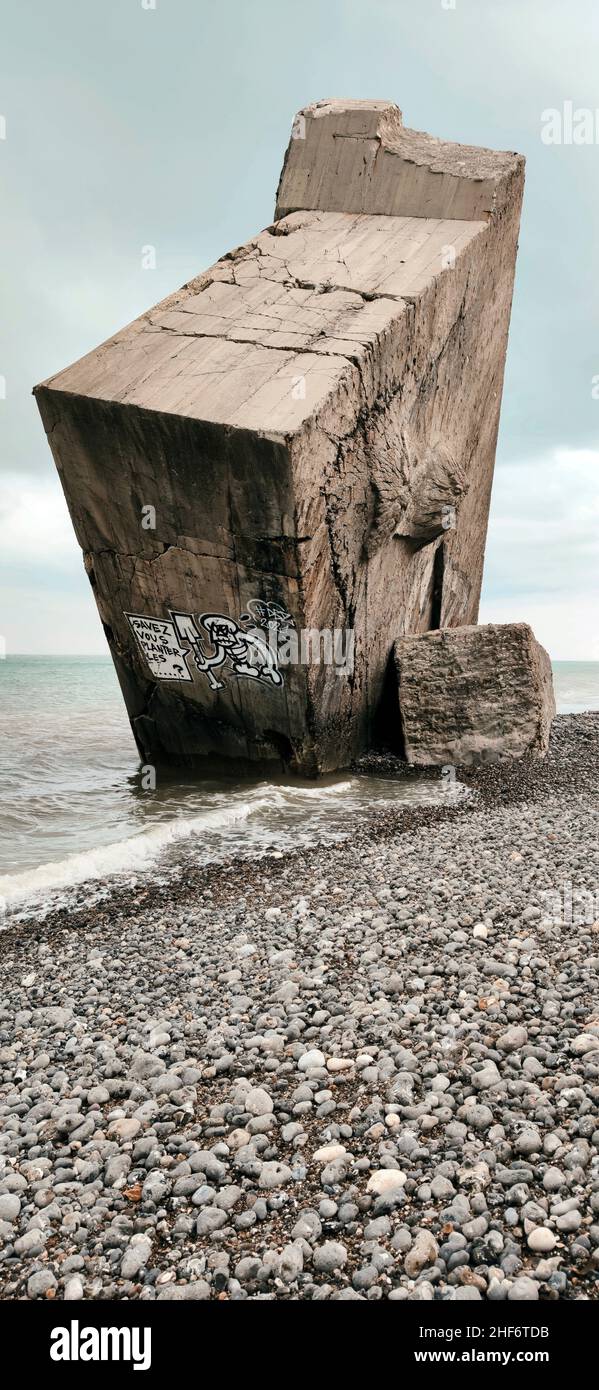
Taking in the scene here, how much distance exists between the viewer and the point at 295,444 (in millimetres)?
6629

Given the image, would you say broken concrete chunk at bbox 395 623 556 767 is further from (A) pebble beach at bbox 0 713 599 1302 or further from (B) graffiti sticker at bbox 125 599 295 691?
(A) pebble beach at bbox 0 713 599 1302

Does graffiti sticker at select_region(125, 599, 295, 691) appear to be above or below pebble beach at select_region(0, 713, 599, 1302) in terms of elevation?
above

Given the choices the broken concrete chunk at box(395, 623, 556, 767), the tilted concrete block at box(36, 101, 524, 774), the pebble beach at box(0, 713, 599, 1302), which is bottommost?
the pebble beach at box(0, 713, 599, 1302)

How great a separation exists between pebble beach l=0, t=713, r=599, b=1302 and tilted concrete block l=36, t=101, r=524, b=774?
138 inches

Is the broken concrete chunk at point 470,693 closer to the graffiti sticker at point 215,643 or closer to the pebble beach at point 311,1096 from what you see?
the graffiti sticker at point 215,643

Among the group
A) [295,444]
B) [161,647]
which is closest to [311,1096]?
[295,444]

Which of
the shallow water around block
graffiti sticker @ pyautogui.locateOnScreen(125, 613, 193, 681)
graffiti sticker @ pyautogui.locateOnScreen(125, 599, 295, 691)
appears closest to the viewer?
the shallow water around block

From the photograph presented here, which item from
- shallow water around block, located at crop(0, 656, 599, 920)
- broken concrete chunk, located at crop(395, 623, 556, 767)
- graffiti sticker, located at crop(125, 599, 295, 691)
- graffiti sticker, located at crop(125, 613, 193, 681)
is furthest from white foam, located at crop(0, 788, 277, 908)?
broken concrete chunk, located at crop(395, 623, 556, 767)

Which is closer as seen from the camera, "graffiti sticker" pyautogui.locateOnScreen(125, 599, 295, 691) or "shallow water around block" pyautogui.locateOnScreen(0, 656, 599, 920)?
"shallow water around block" pyautogui.locateOnScreen(0, 656, 599, 920)

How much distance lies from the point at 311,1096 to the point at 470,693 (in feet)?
23.1

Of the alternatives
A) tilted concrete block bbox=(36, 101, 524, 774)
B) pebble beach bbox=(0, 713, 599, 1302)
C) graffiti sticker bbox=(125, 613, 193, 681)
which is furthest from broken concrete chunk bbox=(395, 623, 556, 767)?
pebble beach bbox=(0, 713, 599, 1302)

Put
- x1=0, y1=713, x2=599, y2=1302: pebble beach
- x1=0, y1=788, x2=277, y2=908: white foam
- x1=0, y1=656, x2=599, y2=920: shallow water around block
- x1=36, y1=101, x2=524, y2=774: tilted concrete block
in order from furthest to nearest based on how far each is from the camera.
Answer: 1. x1=36, y1=101, x2=524, y2=774: tilted concrete block
2. x1=0, y1=656, x2=599, y2=920: shallow water around block
3. x1=0, y1=788, x2=277, y2=908: white foam
4. x1=0, y1=713, x2=599, y2=1302: pebble beach

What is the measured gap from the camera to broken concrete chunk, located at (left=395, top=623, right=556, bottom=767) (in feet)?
30.7
